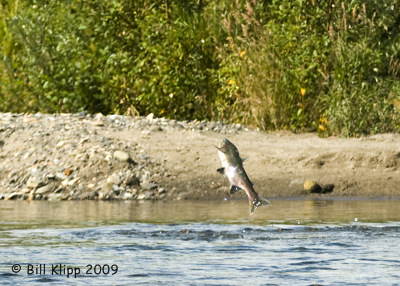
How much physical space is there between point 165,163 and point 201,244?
5.50 metres

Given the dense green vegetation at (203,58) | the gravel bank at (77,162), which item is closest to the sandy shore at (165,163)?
the gravel bank at (77,162)

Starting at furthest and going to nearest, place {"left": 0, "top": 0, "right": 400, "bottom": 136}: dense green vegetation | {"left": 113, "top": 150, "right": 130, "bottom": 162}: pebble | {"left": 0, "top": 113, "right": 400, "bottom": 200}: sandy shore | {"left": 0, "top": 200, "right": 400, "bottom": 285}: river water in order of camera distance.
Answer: {"left": 0, "top": 0, "right": 400, "bottom": 136}: dense green vegetation
{"left": 113, "top": 150, "right": 130, "bottom": 162}: pebble
{"left": 0, "top": 113, "right": 400, "bottom": 200}: sandy shore
{"left": 0, "top": 200, "right": 400, "bottom": 285}: river water

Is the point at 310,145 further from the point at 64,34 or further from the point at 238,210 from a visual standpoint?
the point at 64,34

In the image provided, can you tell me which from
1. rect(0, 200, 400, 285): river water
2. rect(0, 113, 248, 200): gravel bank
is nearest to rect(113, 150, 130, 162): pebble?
rect(0, 113, 248, 200): gravel bank

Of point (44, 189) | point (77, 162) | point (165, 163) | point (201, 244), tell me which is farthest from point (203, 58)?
point (201, 244)

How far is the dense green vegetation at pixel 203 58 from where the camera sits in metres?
17.3

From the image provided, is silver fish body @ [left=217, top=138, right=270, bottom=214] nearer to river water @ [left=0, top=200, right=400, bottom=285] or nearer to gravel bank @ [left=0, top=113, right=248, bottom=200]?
river water @ [left=0, top=200, right=400, bottom=285]

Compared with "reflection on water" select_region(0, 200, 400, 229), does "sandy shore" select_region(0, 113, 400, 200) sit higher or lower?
higher

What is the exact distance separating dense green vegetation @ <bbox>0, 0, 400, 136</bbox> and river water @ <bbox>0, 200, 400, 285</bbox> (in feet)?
15.1

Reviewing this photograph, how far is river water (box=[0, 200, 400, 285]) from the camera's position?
7410 mm

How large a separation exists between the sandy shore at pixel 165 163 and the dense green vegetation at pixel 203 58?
59.4 inches

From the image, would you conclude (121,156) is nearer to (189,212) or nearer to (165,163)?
(165,163)

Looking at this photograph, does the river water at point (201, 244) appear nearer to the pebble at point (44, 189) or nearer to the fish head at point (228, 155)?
the fish head at point (228, 155)

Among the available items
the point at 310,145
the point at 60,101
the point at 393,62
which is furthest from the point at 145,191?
the point at 393,62
